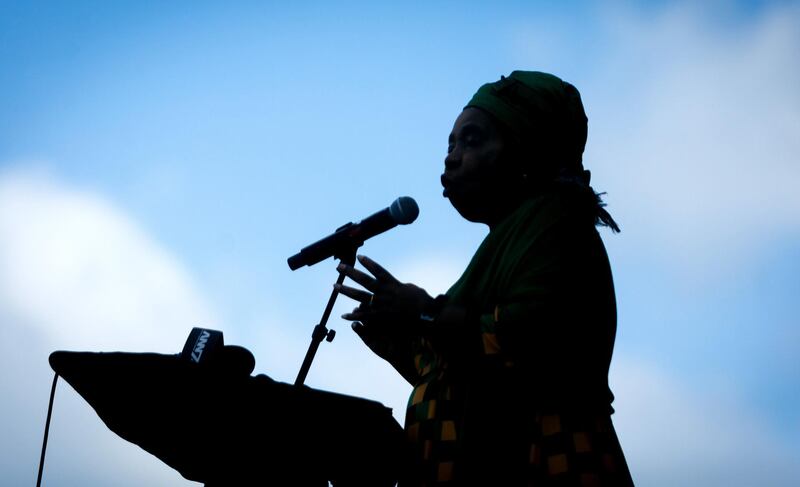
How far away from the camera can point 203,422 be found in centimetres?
199

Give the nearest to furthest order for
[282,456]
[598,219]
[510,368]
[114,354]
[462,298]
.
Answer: [114,354]
[282,456]
[510,368]
[462,298]
[598,219]

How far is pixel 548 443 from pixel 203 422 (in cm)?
89

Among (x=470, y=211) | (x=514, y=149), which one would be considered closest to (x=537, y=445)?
(x=470, y=211)

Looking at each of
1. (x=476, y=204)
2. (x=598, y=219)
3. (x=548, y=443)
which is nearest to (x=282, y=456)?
(x=548, y=443)

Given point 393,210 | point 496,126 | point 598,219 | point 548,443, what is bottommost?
point 548,443

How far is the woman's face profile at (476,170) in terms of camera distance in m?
2.71

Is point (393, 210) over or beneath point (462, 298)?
over

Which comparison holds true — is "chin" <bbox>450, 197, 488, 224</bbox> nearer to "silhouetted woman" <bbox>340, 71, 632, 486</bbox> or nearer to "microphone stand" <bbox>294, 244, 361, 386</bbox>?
"silhouetted woman" <bbox>340, 71, 632, 486</bbox>

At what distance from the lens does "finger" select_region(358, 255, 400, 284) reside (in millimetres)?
2361

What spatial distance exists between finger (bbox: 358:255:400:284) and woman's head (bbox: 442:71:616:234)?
513 mm

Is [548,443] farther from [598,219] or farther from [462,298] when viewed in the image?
[598,219]

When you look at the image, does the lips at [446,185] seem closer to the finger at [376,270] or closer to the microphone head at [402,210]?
the microphone head at [402,210]

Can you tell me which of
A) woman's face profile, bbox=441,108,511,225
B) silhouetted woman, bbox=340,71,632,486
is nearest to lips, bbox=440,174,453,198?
woman's face profile, bbox=441,108,511,225

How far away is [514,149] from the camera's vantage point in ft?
8.88
